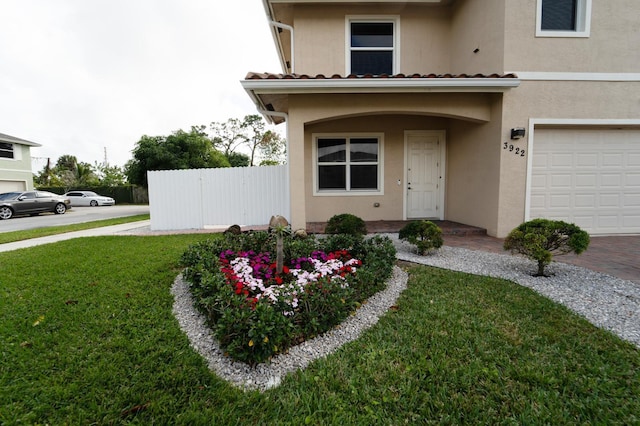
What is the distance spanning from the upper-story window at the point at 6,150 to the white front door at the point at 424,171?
2597cm

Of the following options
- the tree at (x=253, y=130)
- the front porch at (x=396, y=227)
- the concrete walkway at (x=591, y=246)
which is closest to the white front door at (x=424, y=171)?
the front porch at (x=396, y=227)

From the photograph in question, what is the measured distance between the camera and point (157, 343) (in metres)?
2.62

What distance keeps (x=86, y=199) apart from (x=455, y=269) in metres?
29.3

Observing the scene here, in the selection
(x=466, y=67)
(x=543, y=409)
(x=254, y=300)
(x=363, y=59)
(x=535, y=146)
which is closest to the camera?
(x=543, y=409)

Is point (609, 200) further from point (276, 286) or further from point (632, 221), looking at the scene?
point (276, 286)

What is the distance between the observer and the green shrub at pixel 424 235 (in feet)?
16.9

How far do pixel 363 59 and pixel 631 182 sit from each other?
719cm

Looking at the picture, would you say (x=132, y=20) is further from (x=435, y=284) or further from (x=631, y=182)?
(x=631, y=182)

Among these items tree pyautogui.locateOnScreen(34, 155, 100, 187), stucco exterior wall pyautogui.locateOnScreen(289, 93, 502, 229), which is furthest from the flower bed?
tree pyautogui.locateOnScreen(34, 155, 100, 187)

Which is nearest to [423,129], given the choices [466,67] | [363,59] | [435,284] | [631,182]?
[466,67]

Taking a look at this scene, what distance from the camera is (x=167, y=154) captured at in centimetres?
1798

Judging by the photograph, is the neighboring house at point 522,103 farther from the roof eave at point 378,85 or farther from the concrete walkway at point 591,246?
the concrete walkway at point 591,246

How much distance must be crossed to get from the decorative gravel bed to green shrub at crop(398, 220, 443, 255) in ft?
0.74

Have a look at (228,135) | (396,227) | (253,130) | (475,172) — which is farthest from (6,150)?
(475,172)
